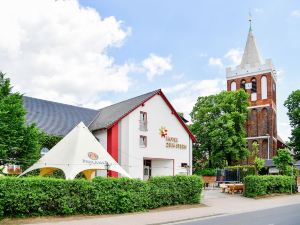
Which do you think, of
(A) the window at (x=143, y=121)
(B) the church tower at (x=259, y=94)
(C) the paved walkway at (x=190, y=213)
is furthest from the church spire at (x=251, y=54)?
(C) the paved walkway at (x=190, y=213)

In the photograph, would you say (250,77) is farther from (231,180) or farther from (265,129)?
(231,180)

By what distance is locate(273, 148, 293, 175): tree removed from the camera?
3142 cm

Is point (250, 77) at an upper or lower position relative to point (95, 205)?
upper

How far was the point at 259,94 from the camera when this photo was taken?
68.4 meters

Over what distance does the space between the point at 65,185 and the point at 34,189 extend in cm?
130

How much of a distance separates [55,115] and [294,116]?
39.0 meters

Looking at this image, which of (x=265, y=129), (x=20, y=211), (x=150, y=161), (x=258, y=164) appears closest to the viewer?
(x=20, y=211)

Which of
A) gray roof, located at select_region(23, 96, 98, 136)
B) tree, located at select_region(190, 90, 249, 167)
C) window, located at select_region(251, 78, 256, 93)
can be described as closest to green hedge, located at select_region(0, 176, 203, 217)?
gray roof, located at select_region(23, 96, 98, 136)

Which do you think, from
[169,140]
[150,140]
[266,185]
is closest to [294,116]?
[169,140]

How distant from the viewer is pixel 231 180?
35562mm

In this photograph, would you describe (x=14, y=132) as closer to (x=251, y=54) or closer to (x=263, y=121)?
(x=263, y=121)

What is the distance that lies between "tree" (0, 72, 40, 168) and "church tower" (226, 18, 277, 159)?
48.1m

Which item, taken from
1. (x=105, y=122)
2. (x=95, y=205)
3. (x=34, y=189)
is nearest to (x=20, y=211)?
(x=34, y=189)

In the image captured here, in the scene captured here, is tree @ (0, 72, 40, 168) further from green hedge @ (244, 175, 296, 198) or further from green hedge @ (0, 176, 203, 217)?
green hedge @ (244, 175, 296, 198)
